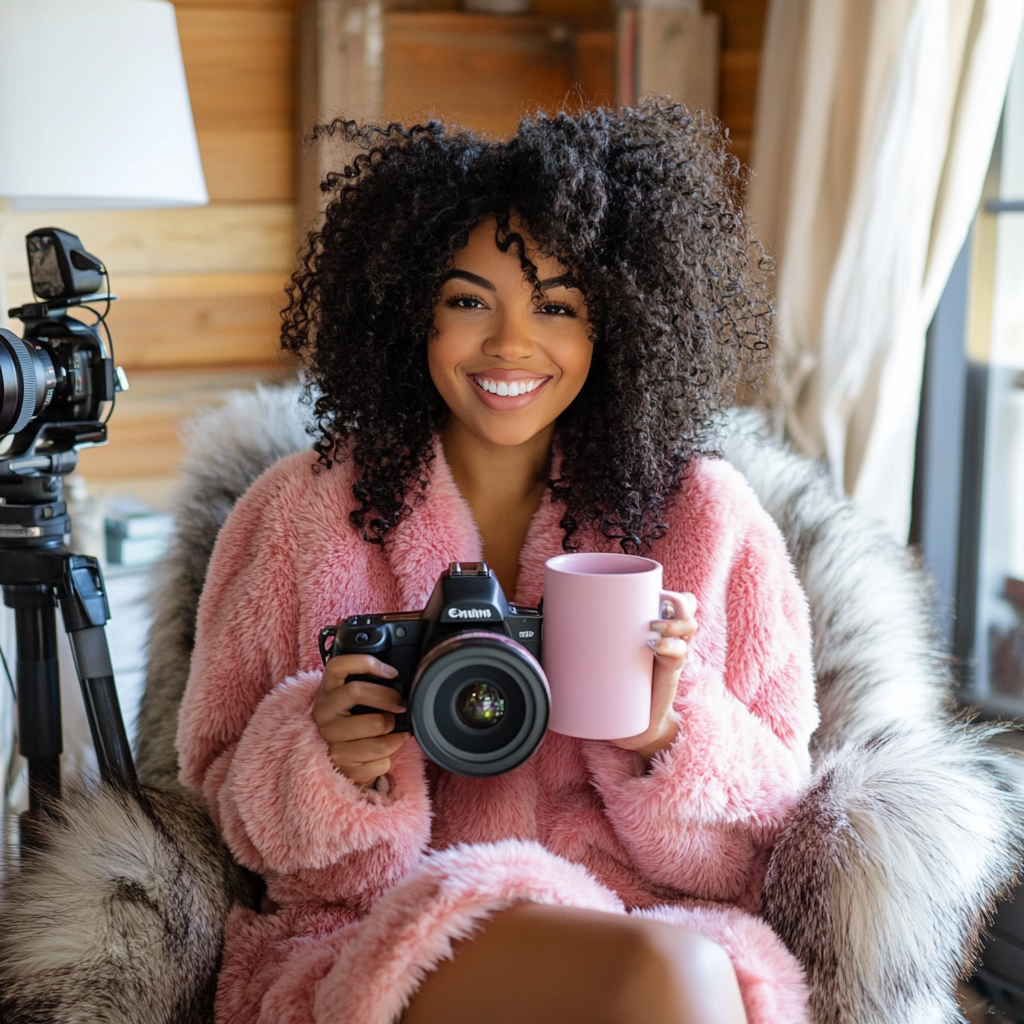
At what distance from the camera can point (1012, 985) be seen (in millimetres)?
1205

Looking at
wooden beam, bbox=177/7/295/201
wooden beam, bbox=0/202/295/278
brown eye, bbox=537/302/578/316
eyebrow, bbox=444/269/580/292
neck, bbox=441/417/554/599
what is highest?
wooden beam, bbox=177/7/295/201

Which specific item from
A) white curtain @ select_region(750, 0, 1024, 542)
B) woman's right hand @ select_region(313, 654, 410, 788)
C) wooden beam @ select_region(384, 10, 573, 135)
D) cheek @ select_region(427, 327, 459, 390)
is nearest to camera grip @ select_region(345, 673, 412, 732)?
woman's right hand @ select_region(313, 654, 410, 788)

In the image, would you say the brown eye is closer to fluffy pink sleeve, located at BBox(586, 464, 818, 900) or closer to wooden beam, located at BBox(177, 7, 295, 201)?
fluffy pink sleeve, located at BBox(586, 464, 818, 900)

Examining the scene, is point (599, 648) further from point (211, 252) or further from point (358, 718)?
point (211, 252)

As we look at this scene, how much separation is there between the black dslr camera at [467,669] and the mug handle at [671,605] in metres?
0.11

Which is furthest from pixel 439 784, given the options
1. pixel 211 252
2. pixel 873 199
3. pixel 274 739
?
pixel 211 252

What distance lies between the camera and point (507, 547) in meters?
1.28

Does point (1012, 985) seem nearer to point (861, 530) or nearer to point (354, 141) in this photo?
point (861, 530)

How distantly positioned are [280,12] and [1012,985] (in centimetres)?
214

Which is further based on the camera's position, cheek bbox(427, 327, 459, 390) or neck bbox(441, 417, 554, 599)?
neck bbox(441, 417, 554, 599)

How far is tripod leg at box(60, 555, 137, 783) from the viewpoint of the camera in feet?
4.10

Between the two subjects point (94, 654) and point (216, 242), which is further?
point (216, 242)

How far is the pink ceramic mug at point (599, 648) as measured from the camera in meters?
0.93

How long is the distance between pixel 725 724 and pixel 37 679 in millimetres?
770
